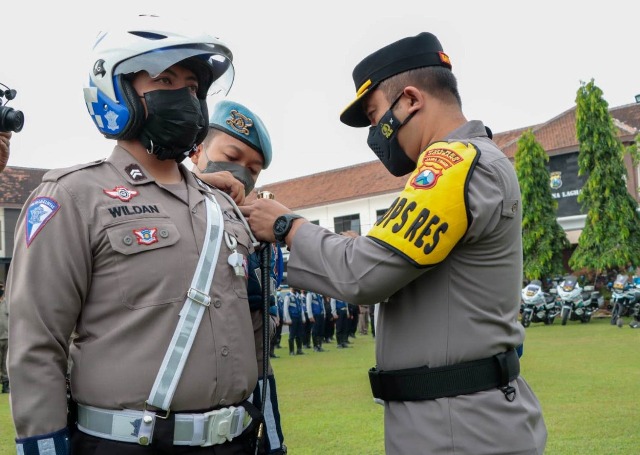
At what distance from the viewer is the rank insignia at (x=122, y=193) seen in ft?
7.82

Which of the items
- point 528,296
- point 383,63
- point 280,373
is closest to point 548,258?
point 528,296

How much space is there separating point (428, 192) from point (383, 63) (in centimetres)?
64

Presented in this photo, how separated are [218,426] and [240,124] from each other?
1.62 m

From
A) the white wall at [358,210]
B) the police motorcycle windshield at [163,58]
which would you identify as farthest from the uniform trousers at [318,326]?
the police motorcycle windshield at [163,58]

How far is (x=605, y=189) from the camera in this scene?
26625mm

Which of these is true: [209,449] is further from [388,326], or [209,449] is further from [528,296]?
[528,296]

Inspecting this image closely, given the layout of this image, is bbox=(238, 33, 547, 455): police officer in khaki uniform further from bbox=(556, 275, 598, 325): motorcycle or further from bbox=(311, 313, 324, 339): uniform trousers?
bbox=(556, 275, 598, 325): motorcycle

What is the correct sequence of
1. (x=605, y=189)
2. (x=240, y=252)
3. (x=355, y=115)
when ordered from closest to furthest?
(x=240, y=252) < (x=355, y=115) < (x=605, y=189)

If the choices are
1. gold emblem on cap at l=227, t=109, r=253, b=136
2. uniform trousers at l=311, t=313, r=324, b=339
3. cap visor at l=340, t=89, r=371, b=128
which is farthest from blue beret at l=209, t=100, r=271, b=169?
uniform trousers at l=311, t=313, r=324, b=339

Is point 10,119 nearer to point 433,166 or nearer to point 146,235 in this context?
point 146,235

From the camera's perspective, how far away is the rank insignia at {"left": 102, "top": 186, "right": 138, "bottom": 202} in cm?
238

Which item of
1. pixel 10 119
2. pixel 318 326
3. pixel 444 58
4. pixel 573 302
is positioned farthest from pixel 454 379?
pixel 573 302

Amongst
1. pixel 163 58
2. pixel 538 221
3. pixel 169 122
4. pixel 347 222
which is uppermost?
pixel 163 58

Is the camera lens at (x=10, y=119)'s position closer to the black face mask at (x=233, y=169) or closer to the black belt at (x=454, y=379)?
the black face mask at (x=233, y=169)
